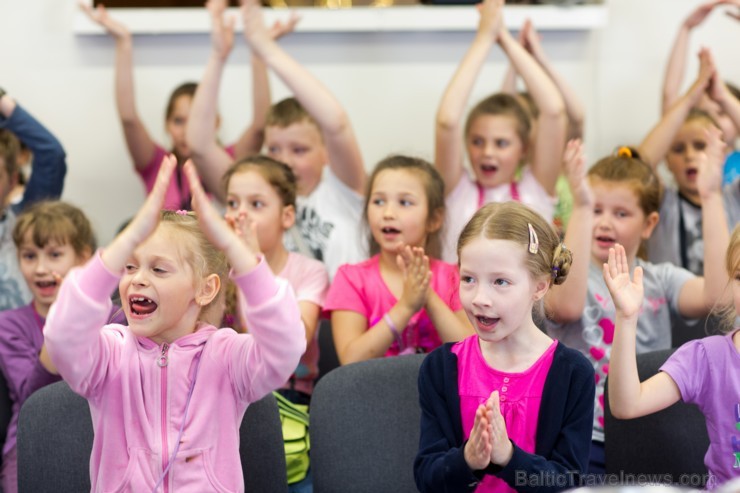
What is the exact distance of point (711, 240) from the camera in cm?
264

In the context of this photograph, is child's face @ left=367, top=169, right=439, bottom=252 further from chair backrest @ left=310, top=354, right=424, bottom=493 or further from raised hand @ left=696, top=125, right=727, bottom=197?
raised hand @ left=696, top=125, right=727, bottom=197

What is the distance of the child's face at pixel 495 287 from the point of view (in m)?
1.96

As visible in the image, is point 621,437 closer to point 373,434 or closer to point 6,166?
point 373,434

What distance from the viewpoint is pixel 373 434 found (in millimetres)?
2213

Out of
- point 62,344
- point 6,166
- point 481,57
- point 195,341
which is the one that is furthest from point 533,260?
point 6,166

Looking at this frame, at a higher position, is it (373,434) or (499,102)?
(499,102)

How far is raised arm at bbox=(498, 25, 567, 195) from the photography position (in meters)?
3.27

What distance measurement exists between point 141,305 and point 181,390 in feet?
0.59

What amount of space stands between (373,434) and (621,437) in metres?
0.55

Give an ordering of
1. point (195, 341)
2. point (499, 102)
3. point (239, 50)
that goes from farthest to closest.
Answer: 1. point (239, 50)
2. point (499, 102)
3. point (195, 341)

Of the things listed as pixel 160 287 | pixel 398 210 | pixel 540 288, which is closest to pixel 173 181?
pixel 398 210

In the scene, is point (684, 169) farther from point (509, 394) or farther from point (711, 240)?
point (509, 394)

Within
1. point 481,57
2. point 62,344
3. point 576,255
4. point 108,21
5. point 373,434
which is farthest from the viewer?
point 108,21

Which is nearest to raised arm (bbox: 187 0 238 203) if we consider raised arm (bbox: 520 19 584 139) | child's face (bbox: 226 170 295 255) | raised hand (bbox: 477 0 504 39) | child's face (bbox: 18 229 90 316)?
child's face (bbox: 226 170 295 255)
